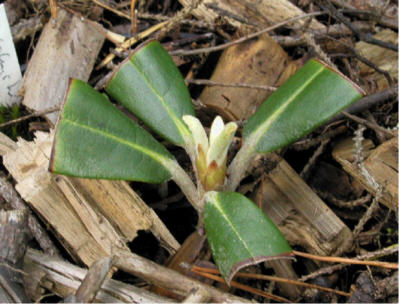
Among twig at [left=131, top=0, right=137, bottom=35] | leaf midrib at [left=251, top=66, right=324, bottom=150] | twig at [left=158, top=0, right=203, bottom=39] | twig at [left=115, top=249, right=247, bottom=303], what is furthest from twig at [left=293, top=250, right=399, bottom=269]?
twig at [left=131, top=0, right=137, bottom=35]

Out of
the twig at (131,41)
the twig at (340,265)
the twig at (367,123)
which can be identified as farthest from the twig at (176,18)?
the twig at (340,265)

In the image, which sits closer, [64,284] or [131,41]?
[64,284]

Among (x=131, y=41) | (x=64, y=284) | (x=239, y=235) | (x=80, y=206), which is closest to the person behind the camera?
(x=239, y=235)

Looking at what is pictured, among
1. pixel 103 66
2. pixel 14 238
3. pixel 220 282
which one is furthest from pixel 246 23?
pixel 14 238

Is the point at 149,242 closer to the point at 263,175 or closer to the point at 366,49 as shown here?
the point at 263,175

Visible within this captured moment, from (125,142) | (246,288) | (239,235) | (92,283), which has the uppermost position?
(125,142)

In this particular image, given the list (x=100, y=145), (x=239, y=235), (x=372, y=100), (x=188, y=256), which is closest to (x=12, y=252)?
(x=100, y=145)

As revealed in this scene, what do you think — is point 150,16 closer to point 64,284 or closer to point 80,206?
point 80,206

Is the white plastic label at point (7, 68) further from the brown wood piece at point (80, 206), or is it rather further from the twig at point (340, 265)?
the twig at point (340, 265)
